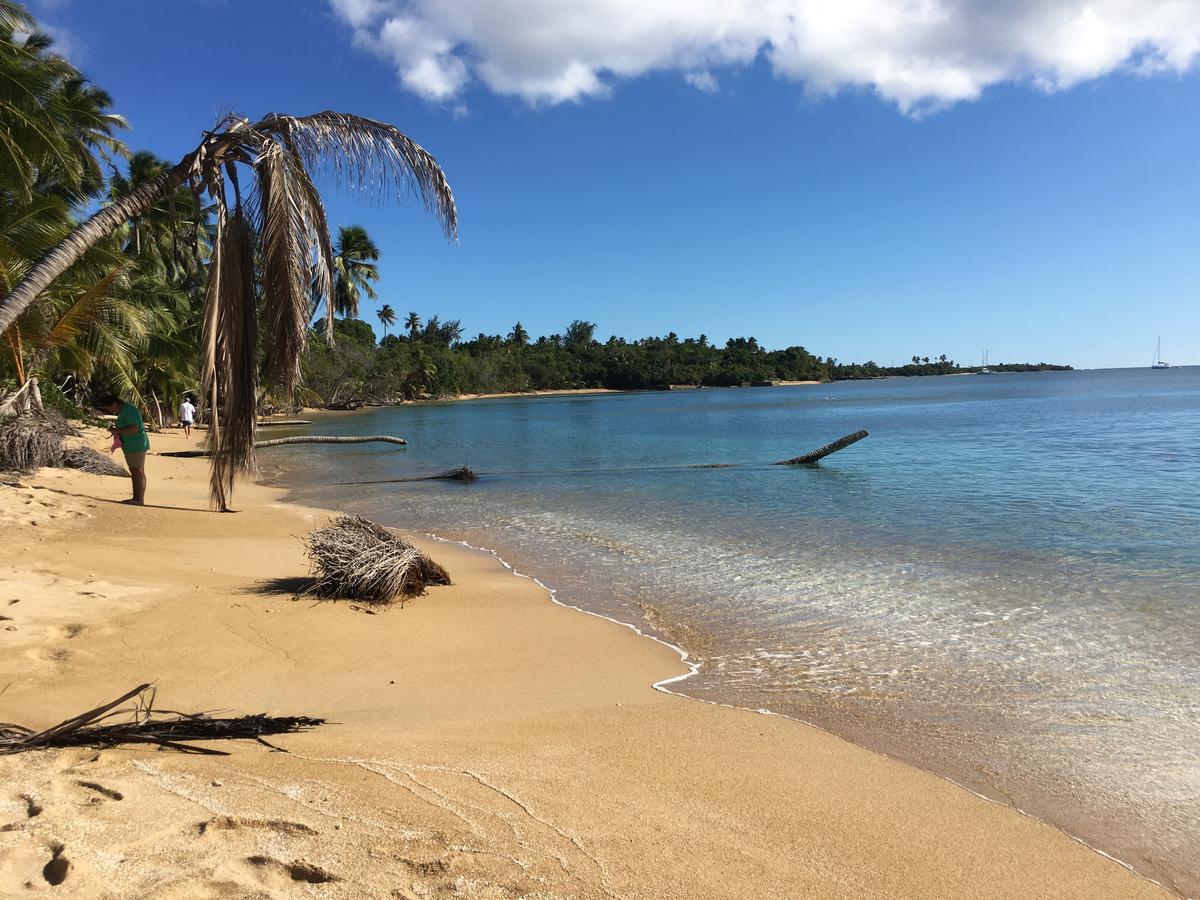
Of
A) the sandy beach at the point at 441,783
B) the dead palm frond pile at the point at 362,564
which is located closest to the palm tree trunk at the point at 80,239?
the sandy beach at the point at 441,783

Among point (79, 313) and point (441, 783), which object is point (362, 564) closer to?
point (441, 783)

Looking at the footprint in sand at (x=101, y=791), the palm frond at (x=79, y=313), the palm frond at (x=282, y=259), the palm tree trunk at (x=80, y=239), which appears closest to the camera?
the footprint in sand at (x=101, y=791)

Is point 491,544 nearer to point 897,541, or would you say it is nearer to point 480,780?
point 897,541

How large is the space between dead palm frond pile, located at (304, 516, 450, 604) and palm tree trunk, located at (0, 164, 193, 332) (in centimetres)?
296

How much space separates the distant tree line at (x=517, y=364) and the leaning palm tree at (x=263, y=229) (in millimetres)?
46081

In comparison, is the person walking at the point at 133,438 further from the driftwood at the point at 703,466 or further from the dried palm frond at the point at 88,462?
the driftwood at the point at 703,466

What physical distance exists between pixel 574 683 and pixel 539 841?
238 centimetres

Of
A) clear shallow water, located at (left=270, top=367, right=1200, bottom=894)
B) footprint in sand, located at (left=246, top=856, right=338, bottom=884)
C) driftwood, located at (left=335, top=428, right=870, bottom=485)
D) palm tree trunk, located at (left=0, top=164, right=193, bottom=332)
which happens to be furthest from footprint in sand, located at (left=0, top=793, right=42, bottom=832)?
driftwood, located at (left=335, top=428, right=870, bottom=485)

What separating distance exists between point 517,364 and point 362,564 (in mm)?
111876

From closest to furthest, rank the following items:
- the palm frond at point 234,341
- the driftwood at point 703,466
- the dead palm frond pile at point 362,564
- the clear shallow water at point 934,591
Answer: the clear shallow water at point 934,591 < the palm frond at point 234,341 < the dead palm frond pile at point 362,564 < the driftwood at point 703,466

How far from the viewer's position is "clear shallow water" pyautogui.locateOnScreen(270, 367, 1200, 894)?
433 centimetres

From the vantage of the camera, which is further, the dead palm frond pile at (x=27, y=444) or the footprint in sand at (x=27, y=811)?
the dead palm frond pile at (x=27, y=444)

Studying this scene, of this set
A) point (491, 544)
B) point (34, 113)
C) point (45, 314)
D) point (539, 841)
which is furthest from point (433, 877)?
point (45, 314)

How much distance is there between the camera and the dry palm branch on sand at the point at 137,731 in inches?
127
